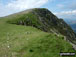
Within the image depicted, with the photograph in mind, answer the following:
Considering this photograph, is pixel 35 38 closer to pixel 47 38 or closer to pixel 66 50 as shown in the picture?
pixel 47 38

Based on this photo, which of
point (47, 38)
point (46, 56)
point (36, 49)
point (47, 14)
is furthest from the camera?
point (47, 14)

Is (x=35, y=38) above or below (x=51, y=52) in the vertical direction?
above

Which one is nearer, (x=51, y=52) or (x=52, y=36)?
(x=51, y=52)

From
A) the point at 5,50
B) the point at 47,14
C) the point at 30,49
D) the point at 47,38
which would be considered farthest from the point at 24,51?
the point at 47,14

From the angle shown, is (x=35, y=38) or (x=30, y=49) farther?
(x=35, y=38)

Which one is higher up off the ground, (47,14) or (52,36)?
(47,14)

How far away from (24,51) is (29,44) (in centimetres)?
270

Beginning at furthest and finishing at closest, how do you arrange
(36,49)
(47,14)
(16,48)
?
(47,14), (16,48), (36,49)

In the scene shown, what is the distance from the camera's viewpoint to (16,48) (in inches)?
1282

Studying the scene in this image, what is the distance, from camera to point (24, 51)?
101ft

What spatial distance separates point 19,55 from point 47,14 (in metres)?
102

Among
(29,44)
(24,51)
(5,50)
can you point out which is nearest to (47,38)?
(29,44)

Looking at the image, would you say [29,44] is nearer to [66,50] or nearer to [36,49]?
[36,49]

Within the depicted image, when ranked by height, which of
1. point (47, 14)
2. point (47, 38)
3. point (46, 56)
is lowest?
point (46, 56)
